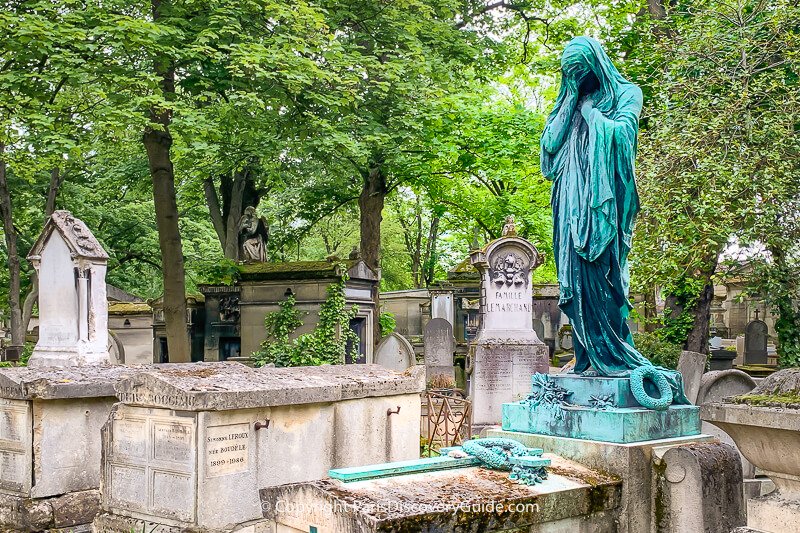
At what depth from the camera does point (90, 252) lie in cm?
957

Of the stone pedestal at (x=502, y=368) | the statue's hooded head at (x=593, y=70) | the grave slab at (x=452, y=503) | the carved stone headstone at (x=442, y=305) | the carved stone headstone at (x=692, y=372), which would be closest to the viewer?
the grave slab at (x=452, y=503)

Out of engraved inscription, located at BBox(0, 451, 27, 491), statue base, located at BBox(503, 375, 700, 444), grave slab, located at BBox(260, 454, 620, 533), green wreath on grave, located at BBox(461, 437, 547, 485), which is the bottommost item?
engraved inscription, located at BBox(0, 451, 27, 491)

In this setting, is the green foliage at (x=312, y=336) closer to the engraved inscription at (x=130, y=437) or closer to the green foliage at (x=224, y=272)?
the green foliage at (x=224, y=272)

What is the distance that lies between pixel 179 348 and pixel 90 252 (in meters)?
4.17

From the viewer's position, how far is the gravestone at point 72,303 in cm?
945

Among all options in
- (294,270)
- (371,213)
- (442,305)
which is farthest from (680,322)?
(371,213)

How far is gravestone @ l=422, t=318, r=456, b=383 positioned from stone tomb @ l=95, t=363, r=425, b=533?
10.1 m

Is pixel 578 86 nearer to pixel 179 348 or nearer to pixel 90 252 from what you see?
pixel 90 252

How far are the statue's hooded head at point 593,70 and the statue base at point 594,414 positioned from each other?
65.0 inches

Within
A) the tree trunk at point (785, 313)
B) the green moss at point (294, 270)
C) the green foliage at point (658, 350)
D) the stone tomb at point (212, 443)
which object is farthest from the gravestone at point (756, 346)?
the stone tomb at point (212, 443)

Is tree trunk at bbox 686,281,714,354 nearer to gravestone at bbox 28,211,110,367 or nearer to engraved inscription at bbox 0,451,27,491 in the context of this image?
gravestone at bbox 28,211,110,367

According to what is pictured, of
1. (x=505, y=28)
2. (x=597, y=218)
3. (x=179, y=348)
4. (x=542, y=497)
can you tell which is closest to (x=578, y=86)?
(x=597, y=218)

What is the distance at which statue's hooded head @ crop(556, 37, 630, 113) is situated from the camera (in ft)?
15.6

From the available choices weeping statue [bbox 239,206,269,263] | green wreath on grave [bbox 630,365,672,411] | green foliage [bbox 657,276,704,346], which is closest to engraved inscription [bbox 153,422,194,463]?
green wreath on grave [bbox 630,365,672,411]
